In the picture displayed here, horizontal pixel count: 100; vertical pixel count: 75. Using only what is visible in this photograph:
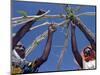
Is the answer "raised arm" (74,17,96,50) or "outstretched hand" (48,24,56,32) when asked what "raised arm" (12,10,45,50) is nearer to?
"outstretched hand" (48,24,56,32)

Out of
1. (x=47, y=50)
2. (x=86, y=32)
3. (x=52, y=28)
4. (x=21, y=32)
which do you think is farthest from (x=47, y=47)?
(x=86, y=32)

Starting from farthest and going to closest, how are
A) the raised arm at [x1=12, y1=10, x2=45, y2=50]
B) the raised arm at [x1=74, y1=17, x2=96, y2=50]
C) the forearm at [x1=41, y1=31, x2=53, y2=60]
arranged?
the raised arm at [x1=74, y1=17, x2=96, y2=50] → the forearm at [x1=41, y1=31, x2=53, y2=60] → the raised arm at [x1=12, y1=10, x2=45, y2=50]

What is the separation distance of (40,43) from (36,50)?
0.26 feet

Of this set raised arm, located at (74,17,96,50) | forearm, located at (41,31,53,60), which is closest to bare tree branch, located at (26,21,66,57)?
forearm, located at (41,31,53,60)

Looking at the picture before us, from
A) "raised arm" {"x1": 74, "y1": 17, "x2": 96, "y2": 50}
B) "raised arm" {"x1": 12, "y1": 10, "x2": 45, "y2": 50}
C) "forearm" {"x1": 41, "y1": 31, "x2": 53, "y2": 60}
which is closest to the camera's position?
"raised arm" {"x1": 12, "y1": 10, "x2": 45, "y2": 50}

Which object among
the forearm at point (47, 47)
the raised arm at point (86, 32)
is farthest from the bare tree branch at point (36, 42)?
the raised arm at point (86, 32)

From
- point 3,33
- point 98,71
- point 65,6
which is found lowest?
point 98,71

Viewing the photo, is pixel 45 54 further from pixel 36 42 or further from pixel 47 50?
pixel 36 42

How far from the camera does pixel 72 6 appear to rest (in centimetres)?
241

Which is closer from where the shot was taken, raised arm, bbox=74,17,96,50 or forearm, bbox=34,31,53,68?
forearm, bbox=34,31,53,68

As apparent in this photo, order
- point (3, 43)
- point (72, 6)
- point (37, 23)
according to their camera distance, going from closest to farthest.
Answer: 1. point (3, 43)
2. point (37, 23)
3. point (72, 6)

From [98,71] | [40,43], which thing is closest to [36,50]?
[40,43]

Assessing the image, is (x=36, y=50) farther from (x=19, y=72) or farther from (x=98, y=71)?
(x=98, y=71)

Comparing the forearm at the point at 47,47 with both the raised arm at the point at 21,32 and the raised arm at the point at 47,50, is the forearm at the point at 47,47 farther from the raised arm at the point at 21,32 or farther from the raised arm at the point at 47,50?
the raised arm at the point at 21,32
